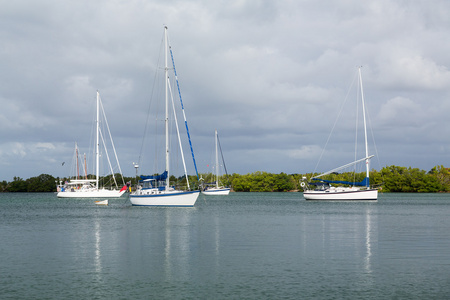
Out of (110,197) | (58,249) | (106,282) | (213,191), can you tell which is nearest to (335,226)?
(58,249)

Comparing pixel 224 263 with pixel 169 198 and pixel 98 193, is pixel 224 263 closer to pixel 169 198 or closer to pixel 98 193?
pixel 169 198

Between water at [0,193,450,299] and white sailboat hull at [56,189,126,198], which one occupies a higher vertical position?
white sailboat hull at [56,189,126,198]

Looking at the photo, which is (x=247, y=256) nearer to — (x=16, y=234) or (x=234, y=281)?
(x=234, y=281)

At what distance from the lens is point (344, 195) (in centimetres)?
10331

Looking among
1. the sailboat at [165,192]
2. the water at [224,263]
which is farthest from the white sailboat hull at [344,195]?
the water at [224,263]

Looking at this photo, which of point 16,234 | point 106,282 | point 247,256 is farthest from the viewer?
point 16,234

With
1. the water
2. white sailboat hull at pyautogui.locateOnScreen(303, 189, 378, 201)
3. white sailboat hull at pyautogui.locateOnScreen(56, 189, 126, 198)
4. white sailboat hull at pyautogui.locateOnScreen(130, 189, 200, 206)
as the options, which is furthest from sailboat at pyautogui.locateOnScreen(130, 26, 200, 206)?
white sailboat hull at pyautogui.locateOnScreen(56, 189, 126, 198)

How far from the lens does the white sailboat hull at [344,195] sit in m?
103

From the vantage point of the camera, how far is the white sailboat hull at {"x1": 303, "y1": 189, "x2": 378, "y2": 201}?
102625 mm

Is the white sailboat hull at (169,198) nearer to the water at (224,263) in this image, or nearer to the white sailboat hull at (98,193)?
the water at (224,263)

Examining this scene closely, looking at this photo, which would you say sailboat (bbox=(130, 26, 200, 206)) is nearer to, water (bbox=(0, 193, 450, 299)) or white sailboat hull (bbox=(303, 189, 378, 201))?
water (bbox=(0, 193, 450, 299))

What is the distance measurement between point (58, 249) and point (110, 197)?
9569 cm

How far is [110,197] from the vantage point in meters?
130

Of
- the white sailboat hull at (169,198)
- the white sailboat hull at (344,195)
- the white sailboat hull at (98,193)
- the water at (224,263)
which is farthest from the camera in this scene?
the white sailboat hull at (98,193)
